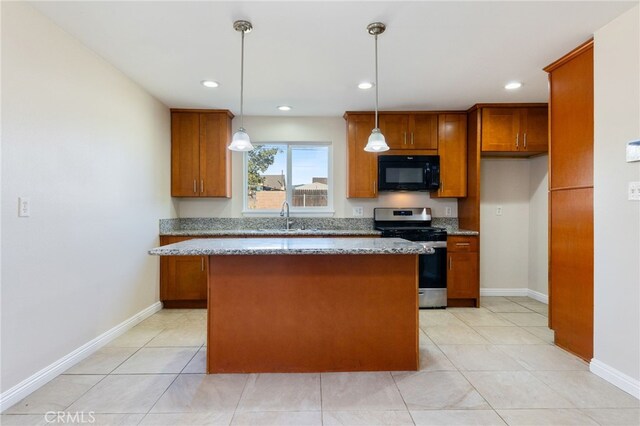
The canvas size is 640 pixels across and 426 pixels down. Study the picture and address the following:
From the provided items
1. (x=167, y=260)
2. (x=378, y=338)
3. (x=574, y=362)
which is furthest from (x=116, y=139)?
(x=574, y=362)

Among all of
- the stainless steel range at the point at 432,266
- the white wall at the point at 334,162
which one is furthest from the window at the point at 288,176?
the stainless steel range at the point at 432,266

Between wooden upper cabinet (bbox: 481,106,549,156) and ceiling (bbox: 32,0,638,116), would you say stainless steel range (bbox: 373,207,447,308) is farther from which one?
ceiling (bbox: 32,0,638,116)

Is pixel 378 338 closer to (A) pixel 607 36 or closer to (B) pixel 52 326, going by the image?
(B) pixel 52 326

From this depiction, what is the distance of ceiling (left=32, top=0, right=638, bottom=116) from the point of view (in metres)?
2.02

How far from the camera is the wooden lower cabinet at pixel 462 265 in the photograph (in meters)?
3.79

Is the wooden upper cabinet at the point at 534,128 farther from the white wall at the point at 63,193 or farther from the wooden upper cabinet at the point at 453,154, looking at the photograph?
the white wall at the point at 63,193

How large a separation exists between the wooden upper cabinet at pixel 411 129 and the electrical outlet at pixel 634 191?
7.25ft

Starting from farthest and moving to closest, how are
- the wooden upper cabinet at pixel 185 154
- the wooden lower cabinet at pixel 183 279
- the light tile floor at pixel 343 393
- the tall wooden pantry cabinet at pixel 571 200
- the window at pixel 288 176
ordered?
the window at pixel 288 176, the wooden upper cabinet at pixel 185 154, the wooden lower cabinet at pixel 183 279, the tall wooden pantry cabinet at pixel 571 200, the light tile floor at pixel 343 393

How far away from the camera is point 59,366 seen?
7.16 ft

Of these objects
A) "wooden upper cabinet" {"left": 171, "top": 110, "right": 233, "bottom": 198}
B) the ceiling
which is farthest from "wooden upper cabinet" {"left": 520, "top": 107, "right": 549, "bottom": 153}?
"wooden upper cabinet" {"left": 171, "top": 110, "right": 233, "bottom": 198}

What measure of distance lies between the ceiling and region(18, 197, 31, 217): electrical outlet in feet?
3.94

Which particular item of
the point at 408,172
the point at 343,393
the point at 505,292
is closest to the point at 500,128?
the point at 408,172

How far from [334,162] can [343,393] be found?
296 cm

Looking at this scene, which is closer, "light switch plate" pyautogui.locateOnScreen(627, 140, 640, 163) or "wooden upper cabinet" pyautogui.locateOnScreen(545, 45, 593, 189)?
"light switch plate" pyautogui.locateOnScreen(627, 140, 640, 163)
